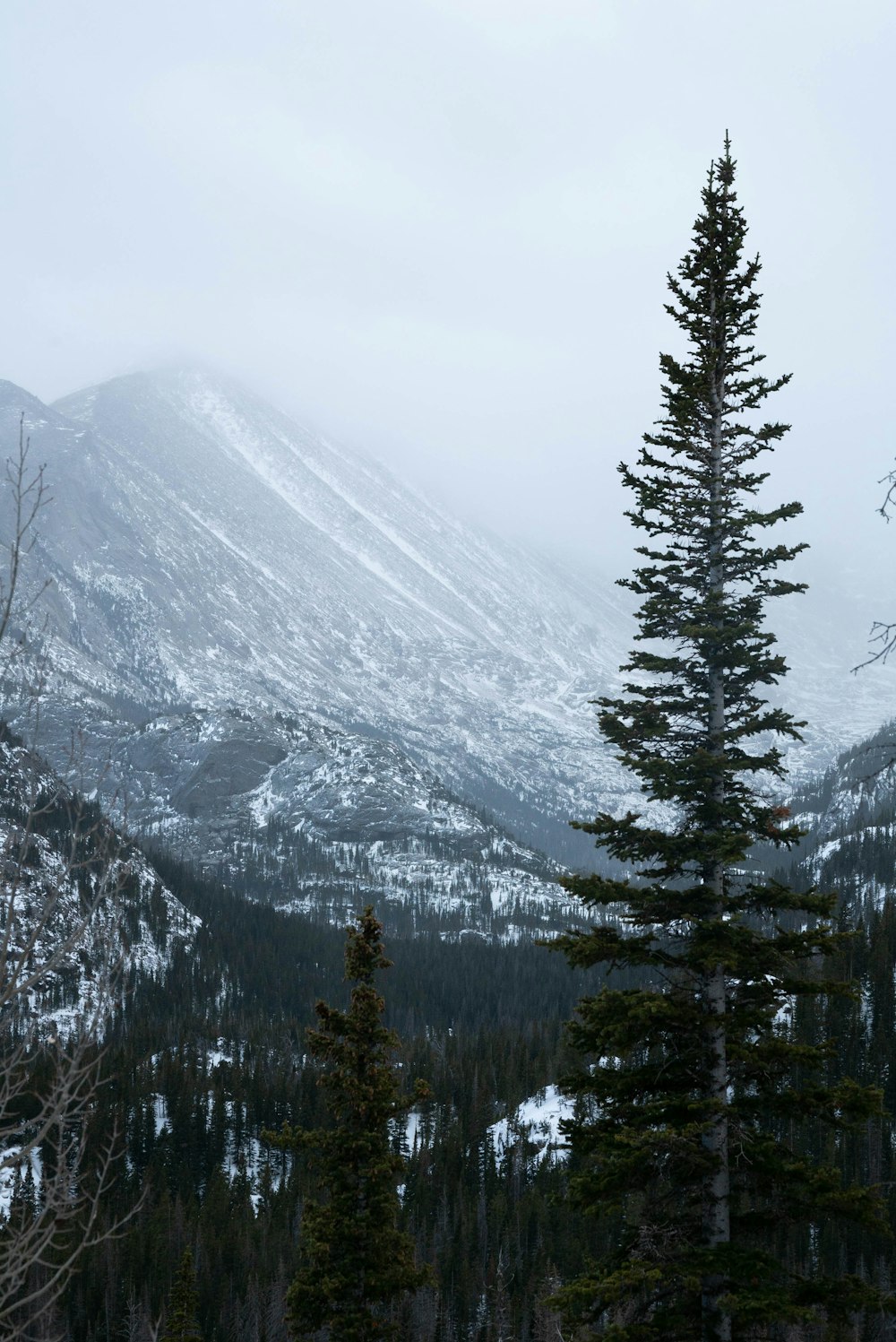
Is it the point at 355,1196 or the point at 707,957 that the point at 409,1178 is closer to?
the point at 355,1196

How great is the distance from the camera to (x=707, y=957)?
14.9 metres

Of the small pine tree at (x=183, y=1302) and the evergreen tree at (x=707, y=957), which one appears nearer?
the evergreen tree at (x=707, y=957)

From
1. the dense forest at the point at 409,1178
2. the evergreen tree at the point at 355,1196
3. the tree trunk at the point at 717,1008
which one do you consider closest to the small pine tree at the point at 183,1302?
the evergreen tree at the point at 355,1196

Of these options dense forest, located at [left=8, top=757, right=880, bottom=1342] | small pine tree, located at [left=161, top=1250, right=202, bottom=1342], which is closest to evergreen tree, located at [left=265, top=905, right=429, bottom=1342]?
small pine tree, located at [left=161, top=1250, right=202, bottom=1342]

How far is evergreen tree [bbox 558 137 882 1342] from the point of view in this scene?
14.3m

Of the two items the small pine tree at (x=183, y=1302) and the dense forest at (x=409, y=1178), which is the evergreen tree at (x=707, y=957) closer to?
the small pine tree at (x=183, y=1302)

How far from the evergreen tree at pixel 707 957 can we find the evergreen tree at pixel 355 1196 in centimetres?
905

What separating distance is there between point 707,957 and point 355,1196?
1385cm

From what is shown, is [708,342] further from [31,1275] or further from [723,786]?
[31,1275]

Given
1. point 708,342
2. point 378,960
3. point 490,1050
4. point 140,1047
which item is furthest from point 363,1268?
point 140,1047

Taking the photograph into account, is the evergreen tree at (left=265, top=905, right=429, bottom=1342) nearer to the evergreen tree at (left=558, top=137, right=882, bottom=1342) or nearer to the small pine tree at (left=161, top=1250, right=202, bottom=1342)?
the evergreen tree at (left=558, top=137, right=882, bottom=1342)

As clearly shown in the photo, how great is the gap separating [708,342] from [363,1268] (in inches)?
869

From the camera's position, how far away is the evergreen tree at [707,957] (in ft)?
47.0

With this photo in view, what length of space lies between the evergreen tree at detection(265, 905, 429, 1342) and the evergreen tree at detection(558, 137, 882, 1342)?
29.7 ft
